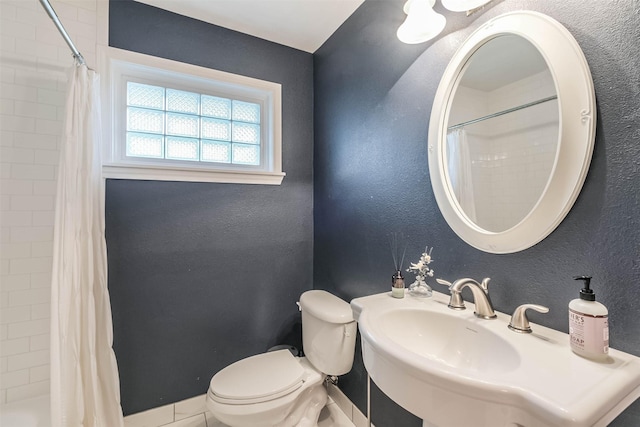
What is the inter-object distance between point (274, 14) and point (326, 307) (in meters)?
1.72

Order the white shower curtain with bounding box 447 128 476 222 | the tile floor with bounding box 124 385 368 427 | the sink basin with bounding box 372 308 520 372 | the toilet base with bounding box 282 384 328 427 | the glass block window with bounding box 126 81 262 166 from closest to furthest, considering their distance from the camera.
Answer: the sink basin with bounding box 372 308 520 372 → the white shower curtain with bounding box 447 128 476 222 → the toilet base with bounding box 282 384 328 427 → the tile floor with bounding box 124 385 368 427 → the glass block window with bounding box 126 81 262 166

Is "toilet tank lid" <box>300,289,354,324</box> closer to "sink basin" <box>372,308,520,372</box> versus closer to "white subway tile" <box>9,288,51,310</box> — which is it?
"sink basin" <box>372,308,520,372</box>

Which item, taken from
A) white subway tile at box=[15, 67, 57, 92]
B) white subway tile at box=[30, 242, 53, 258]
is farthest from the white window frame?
white subway tile at box=[30, 242, 53, 258]

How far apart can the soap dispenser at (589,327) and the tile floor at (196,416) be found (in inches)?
48.1

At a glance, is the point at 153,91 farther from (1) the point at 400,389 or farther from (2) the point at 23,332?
(1) the point at 400,389

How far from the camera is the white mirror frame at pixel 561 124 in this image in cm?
67

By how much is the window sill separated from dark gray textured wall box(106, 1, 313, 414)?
0.13 ft

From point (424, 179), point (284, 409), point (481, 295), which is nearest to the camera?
point (481, 295)

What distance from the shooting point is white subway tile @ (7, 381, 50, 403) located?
1.33 meters

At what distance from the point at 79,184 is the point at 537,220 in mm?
1746

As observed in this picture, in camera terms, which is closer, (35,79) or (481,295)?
(481,295)

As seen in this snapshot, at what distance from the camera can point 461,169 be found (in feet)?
3.25

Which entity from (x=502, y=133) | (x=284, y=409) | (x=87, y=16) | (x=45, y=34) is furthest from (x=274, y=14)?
(x=284, y=409)

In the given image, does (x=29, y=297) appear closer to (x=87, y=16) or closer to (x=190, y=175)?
(x=190, y=175)
